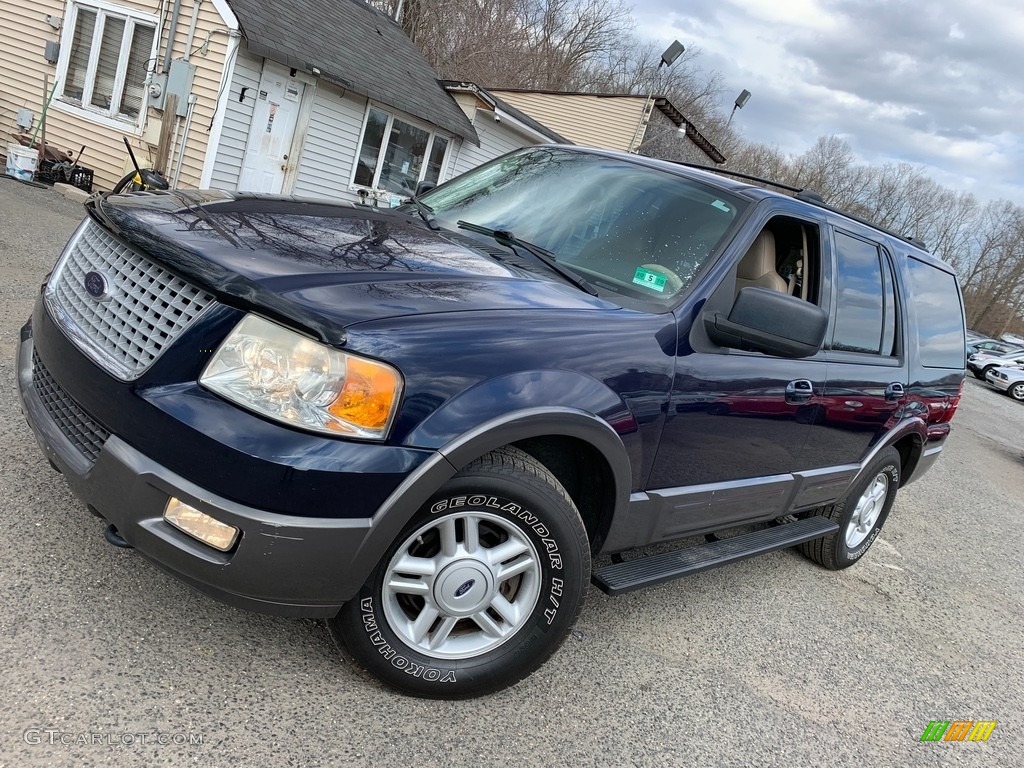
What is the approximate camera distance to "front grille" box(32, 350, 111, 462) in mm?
2113

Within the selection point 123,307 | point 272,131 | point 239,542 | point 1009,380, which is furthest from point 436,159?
point 1009,380

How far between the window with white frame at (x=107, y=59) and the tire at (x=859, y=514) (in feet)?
39.7

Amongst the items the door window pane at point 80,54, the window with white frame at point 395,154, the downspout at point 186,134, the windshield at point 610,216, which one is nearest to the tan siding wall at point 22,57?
the door window pane at point 80,54

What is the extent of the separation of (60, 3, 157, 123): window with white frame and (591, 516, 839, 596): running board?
39.7 feet

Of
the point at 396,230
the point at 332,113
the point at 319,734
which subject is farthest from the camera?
the point at 332,113

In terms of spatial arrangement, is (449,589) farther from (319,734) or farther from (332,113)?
(332,113)

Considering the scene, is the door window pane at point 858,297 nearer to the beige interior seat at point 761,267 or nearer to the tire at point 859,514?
the beige interior seat at point 761,267

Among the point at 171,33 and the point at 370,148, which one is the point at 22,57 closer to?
the point at 171,33

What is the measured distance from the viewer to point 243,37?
10.8 metres

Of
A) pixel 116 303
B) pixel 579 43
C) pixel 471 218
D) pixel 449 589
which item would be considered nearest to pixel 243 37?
pixel 471 218

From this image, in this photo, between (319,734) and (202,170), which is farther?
(202,170)

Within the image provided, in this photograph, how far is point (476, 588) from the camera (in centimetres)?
232

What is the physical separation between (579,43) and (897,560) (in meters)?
36.2

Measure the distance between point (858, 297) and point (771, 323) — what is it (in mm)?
1382
